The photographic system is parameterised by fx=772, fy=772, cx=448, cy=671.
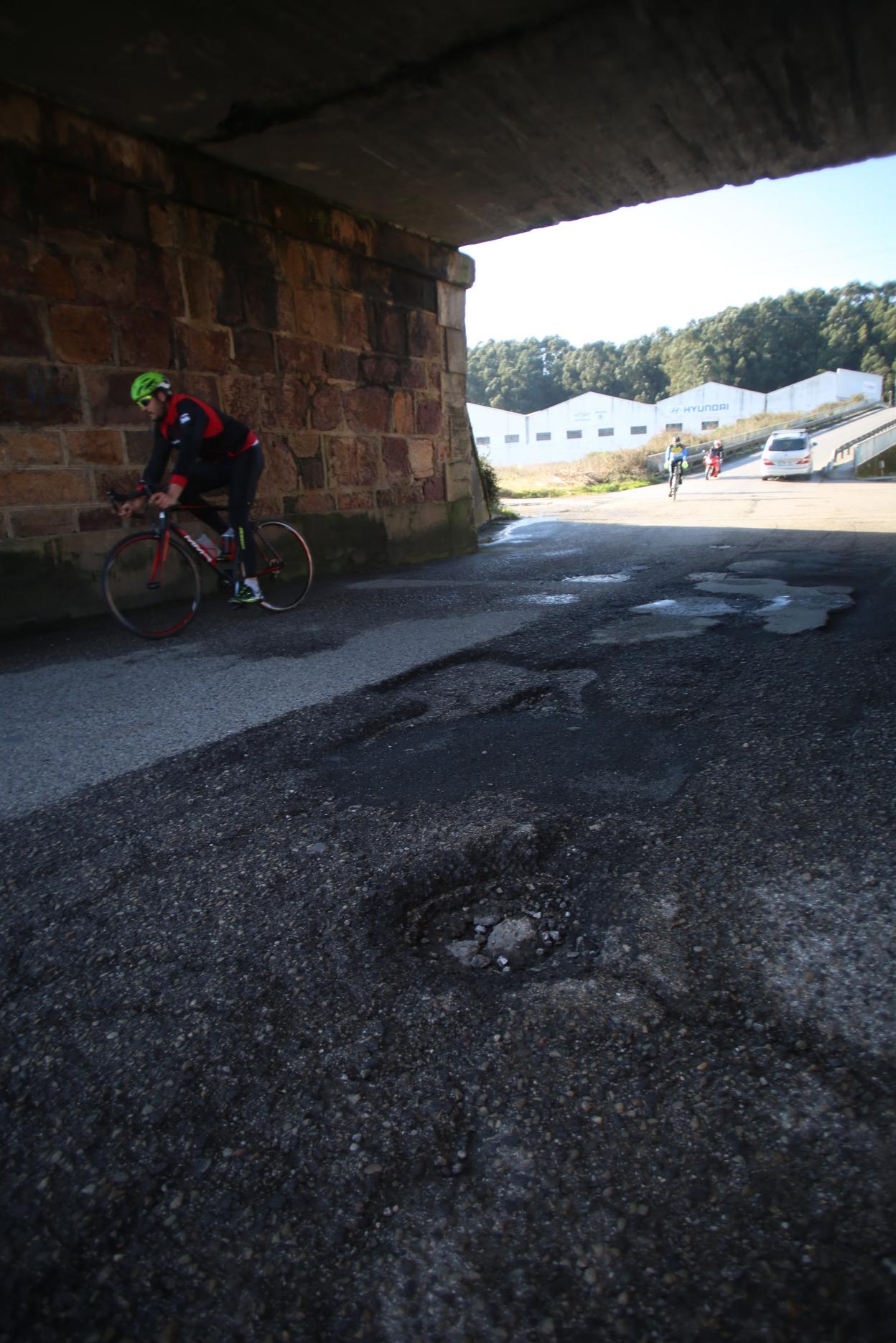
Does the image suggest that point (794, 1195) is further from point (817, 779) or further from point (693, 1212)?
point (817, 779)

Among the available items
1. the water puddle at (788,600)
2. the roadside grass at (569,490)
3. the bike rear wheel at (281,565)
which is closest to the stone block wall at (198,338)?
the bike rear wheel at (281,565)

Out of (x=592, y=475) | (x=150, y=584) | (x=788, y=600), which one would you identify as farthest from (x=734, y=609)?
(x=592, y=475)

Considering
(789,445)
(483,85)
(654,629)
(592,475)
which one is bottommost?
(654,629)

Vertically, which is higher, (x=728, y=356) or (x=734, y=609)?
(x=728, y=356)

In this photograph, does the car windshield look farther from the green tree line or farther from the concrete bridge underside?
the green tree line

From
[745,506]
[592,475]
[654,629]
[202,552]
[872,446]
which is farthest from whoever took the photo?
[592,475]

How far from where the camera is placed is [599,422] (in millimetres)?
71188

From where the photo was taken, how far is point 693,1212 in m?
1.25

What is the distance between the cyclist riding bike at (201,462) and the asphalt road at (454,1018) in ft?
8.01

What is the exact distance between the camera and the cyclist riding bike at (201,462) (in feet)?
18.4

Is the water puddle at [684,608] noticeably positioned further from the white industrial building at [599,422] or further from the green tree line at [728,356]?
the green tree line at [728,356]

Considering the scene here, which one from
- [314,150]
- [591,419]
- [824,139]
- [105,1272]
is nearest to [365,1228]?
[105,1272]

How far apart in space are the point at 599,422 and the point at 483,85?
228 feet

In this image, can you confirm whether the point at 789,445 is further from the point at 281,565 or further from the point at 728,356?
the point at 728,356
